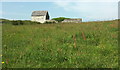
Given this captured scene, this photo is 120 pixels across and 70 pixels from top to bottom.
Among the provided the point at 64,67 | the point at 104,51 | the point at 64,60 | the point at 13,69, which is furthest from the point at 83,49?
the point at 13,69

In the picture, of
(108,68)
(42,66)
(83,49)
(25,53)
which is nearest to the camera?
(108,68)

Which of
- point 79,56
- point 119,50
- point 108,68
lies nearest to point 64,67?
point 79,56

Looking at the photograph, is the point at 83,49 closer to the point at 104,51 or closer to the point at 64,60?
the point at 104,51

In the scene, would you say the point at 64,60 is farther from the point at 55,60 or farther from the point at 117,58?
the point at 117,58

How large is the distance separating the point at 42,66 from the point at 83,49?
2.84 meters

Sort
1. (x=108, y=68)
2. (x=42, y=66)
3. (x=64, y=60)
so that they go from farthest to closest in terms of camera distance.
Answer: (x=64, y=60) < (x=42, y=66) < (x=108, y=68)

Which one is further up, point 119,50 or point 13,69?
point 119,50

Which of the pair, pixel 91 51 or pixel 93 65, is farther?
pixel 91 51

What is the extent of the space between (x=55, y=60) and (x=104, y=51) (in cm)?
266

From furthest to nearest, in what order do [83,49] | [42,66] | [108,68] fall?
1. [83,49]
2. [42,66]
3. [108,68]

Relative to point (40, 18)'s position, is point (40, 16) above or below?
above

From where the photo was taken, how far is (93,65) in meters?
5.57

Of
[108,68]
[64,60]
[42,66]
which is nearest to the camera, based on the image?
[108,68]

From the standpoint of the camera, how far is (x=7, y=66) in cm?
566
